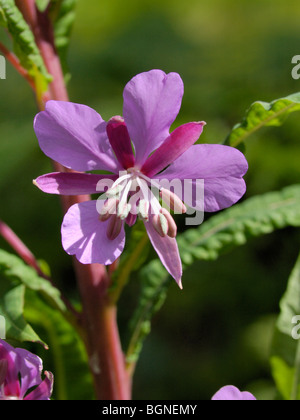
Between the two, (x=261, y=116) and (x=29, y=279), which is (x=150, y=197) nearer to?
(x=261, y=116)

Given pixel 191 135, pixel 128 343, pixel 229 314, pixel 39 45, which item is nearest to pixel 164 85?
pixel 191 135

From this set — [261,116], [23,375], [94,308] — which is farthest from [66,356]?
[261,116]

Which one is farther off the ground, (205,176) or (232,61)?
(232,61)

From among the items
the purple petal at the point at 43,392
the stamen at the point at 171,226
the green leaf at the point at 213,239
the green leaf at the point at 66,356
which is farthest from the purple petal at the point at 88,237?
the green leaf at the point at 66,356

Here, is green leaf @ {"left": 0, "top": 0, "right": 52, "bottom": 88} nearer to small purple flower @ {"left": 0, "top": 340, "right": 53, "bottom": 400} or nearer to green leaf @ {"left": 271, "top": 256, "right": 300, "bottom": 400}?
small purple flower @ {"left": 0, "top": 340, "right": 53, "bottom": 400}

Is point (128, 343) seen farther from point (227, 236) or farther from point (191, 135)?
point (191, 135)

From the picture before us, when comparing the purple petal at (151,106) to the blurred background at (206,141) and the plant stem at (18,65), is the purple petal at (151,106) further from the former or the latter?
the blurred background at (206,141)
